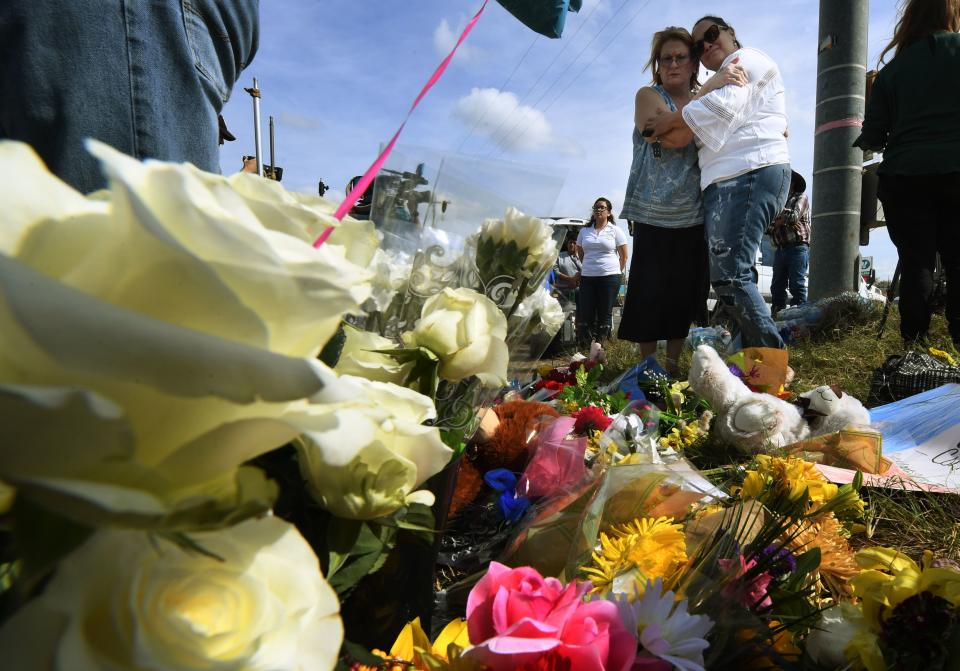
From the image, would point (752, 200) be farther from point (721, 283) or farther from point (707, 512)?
point (707, 512)

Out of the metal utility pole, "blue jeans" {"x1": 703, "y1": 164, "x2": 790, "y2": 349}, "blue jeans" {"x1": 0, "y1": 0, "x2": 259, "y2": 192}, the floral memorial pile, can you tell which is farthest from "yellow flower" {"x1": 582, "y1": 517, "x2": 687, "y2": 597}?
the metal utility pole

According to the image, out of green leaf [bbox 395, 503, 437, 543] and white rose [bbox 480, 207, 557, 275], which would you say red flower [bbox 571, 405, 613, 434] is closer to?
white rose [bbox 480, 207, 557, 275]

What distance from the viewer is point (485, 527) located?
Answer: 3.73 feet

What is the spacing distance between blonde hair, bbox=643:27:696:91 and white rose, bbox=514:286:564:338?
7.93 ft

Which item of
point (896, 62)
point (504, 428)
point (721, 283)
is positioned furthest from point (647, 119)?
point (504, 428)

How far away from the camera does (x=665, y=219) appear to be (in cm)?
292

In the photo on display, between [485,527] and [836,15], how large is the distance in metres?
4.30

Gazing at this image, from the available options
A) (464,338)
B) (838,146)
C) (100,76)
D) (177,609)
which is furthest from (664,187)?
(177,609)

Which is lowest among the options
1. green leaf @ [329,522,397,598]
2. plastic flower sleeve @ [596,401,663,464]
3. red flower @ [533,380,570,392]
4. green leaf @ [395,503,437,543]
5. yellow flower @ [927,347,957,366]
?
red flower @ [533,380,570,392]

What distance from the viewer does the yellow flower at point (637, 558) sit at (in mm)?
625

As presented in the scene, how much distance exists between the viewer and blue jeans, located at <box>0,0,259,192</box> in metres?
1.06

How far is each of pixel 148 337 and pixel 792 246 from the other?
597 centimetres

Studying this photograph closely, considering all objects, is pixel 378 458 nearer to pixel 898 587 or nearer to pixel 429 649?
pixel 429 649

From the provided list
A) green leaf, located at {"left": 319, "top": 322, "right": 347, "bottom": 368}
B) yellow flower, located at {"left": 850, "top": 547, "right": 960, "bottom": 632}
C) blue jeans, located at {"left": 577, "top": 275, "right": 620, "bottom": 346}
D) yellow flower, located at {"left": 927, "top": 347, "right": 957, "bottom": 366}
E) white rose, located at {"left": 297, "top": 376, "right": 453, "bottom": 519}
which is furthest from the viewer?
blue jeans, located at {"left": 577, "top": 275, "right": 620, "bottom": 346}
